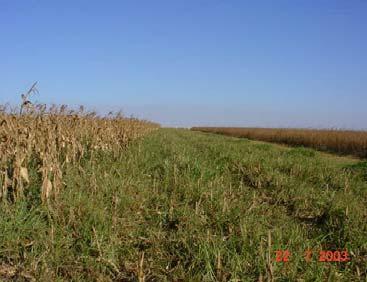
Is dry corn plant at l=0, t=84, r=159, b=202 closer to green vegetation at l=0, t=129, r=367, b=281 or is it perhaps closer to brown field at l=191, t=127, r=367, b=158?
green vegetation at l=0, t=129, r=367, b=281

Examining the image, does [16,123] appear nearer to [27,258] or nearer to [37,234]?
[37,234]

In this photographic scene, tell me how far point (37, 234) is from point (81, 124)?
6.07m

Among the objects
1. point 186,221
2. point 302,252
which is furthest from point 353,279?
point 186,221

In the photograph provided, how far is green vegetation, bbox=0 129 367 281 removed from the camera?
3.81m

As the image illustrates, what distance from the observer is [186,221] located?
5.04 m
